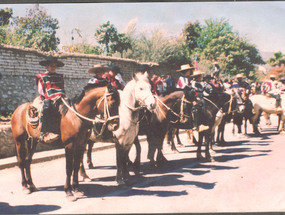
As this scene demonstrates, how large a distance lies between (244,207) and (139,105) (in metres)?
2.83

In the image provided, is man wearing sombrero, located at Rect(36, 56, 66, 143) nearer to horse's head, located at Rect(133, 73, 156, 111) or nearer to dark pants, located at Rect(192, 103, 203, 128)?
horse's head, located at Rect(133, 73, 156, 111)

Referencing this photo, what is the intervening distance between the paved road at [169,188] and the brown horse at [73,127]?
40 centimetres

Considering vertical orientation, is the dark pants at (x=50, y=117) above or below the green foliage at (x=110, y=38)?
below

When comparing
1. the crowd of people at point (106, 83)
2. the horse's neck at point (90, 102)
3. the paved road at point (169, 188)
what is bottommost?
the paved road at point (169, 188)

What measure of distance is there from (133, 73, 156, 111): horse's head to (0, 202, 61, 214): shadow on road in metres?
2.55

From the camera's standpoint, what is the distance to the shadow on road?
456 centimetres

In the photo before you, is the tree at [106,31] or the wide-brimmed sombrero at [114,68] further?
the tree at [106,31]

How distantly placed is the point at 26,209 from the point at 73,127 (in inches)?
63.9

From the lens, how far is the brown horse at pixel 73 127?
5.11m

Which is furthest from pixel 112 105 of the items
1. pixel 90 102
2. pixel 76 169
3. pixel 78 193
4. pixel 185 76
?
pixel 185 76

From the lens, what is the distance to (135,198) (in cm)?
512

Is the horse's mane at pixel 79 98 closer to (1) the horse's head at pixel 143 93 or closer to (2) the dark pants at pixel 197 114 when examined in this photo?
(1) the horse's head at pixel 143 93

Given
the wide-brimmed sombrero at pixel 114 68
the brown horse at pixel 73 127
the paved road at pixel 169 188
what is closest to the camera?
the paved road at pixel 169 188

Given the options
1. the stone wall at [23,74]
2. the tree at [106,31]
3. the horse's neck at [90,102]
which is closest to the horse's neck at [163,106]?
the horse's neck at [90,102]
